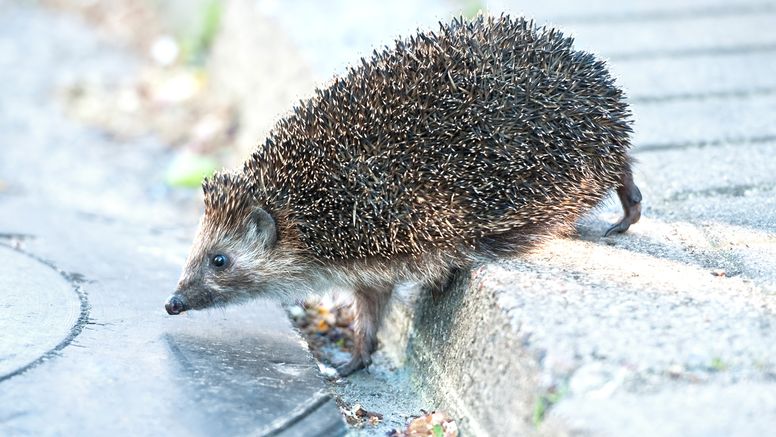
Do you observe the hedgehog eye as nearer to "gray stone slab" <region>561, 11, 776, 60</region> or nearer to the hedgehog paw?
the hedgehog paw

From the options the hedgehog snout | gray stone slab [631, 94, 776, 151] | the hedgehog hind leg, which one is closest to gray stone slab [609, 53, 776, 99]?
gray stone slab [631, 94, 776, 151]

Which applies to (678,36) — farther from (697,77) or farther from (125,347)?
(125,347)

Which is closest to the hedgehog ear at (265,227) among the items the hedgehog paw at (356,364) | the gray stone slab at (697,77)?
the hedgehog paw at (356,364)

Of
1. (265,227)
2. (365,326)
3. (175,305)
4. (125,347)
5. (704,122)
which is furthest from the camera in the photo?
(704,122)

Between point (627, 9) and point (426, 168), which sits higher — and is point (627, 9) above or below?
above

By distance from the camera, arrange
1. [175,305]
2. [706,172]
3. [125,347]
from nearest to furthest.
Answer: [125,347], [175,305], [706,172]

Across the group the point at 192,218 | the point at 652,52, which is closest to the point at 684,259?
the point at 652,52

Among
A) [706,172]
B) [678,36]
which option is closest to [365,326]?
[706,172]
